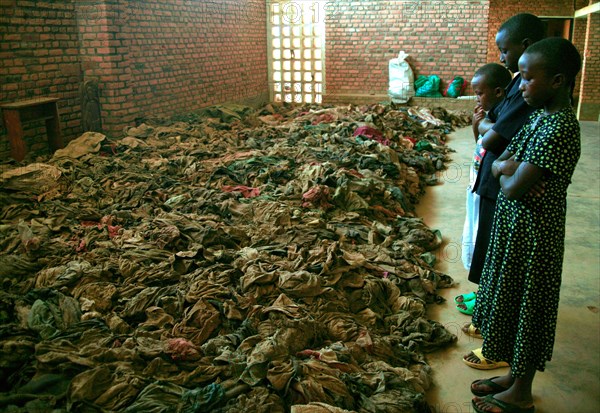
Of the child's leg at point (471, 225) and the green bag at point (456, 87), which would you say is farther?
the green bag at point (456, 87)

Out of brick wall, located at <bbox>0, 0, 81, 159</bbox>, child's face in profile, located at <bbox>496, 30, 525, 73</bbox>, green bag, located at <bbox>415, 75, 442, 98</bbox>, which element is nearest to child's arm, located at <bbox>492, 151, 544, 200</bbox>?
child's face in profile, located at <bbox>496, 30, 525, 73</bbox>

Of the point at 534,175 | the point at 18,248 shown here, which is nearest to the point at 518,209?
the point at 534,175

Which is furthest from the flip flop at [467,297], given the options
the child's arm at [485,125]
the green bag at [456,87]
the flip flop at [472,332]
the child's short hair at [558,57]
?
the green bag at [456,87]

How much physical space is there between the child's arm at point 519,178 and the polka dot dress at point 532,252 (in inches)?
1.1

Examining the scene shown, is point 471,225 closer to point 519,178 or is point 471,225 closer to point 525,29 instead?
point 519,178

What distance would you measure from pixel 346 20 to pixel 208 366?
11.6m

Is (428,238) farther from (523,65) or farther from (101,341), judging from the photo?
(101,341)

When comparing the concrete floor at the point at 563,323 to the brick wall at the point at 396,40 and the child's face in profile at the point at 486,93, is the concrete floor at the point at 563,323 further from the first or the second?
the brick wall at the point at 396,40

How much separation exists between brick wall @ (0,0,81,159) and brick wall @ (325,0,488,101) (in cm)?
729

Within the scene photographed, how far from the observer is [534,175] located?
6.75 ft

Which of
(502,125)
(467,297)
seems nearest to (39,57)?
(467,297)

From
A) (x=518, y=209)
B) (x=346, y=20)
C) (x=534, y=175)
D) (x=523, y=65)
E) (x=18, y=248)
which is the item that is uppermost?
(x=346, y=20)

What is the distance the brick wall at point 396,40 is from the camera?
12078 mm

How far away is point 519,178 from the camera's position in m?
2.10
